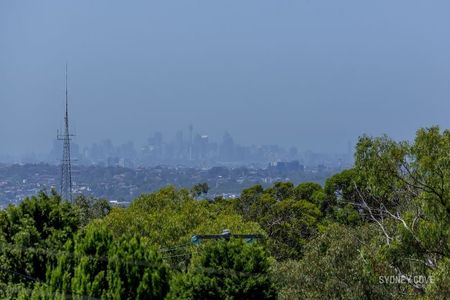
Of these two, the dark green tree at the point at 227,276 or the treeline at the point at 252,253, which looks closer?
the treeline at the point at 252,253

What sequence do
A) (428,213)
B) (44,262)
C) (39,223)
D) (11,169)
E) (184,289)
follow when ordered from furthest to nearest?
1. (11,169)
2. (39,223)
3. (44,262)
4. (184,289)
5. (428,213)

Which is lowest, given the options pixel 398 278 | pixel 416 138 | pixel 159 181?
pixel 159 181

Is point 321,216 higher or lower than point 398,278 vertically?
lower

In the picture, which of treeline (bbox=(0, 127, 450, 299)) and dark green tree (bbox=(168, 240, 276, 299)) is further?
dark green tree (bbox=(168, 240, 276, 299))

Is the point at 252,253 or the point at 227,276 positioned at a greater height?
the point at 252,253

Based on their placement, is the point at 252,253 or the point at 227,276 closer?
the point at 227,276

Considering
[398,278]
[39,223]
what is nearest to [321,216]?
[39,223]

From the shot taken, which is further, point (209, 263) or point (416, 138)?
point (209, 263)

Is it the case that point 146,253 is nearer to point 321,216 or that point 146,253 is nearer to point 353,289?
point 353,289
